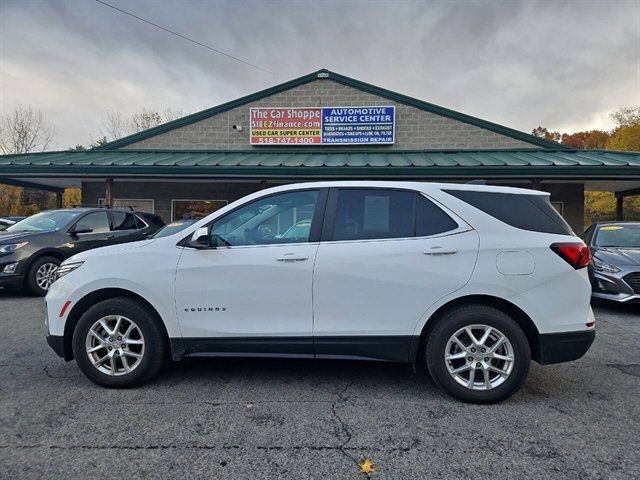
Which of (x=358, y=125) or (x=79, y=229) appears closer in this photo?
(x=79, y=229)

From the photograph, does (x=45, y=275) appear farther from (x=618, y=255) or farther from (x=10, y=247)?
(x=618, y=255)

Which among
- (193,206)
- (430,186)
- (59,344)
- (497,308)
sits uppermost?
(193,206)

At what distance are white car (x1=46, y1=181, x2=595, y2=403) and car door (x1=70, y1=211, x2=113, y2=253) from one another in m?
5.10

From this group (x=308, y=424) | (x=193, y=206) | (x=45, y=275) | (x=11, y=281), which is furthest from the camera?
(x=193, y=206)

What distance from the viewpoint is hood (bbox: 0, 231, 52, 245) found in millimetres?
7211

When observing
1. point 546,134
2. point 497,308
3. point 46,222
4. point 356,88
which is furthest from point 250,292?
point 546,134

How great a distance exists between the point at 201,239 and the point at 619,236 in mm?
7827

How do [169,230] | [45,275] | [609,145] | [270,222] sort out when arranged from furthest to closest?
[609,145]
[45,275]
[169,230]
[270,222]

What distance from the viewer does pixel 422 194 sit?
345cm

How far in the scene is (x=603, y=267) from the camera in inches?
257

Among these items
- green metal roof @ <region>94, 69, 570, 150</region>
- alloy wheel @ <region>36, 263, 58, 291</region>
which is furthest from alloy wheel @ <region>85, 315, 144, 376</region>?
green metal roof @ <region>94, 69, 570, 150</region>

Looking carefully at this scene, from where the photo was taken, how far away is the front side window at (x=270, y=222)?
3.44 metres

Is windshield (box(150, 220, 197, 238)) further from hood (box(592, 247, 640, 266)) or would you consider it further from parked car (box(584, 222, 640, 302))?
hood (box(592, 247, 640, 266))

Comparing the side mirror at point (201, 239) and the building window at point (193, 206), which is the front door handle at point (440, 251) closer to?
the side mirror at point (201, 239)
